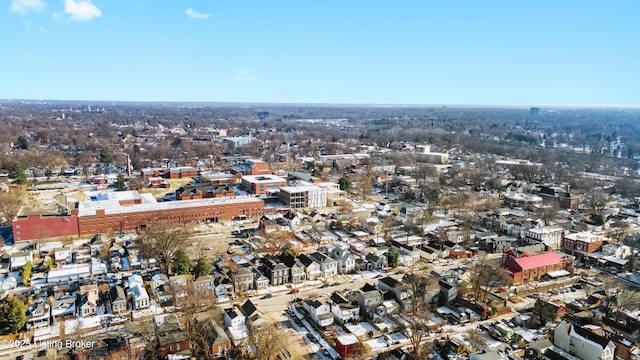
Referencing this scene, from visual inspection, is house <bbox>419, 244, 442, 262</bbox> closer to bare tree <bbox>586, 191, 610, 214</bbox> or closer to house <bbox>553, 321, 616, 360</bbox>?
house <bbox>553, 321, 616, 360</bbox>

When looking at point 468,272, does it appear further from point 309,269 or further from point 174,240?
point 174,240

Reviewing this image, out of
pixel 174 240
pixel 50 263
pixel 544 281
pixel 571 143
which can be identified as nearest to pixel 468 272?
pixel 544 281

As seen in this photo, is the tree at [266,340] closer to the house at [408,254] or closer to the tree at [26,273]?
the house at [408,254]

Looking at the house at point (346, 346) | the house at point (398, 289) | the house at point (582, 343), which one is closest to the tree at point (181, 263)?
the house at point (346, 346)

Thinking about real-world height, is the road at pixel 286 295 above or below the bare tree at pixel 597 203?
below

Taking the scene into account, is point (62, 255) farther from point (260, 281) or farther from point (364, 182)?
point (364, 182)

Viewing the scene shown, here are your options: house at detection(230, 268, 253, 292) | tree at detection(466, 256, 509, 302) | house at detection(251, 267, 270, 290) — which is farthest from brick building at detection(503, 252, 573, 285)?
house at detection(230, 268, 253, 292)
